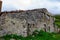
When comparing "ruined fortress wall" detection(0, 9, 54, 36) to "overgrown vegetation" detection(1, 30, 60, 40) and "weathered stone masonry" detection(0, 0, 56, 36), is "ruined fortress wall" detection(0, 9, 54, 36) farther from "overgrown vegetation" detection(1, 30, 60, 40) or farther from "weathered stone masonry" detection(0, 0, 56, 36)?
"overgrown vegetation" detection(1, 30, 60, 40)

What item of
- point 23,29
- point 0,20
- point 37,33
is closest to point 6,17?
point 0,20

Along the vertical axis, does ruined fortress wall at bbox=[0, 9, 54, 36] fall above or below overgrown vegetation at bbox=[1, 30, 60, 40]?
above

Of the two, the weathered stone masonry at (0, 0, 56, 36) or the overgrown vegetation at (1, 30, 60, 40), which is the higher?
the weathered stone masonry at (0, 0, 56, 36)

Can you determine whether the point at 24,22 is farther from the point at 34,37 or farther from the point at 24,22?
the point at 34,37

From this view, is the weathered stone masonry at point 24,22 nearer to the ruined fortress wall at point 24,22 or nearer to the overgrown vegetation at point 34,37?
the ruined fortress wall at point 24,22

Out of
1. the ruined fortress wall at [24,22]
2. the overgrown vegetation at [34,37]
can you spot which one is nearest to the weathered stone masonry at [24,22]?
the ruined fortress wall at [24,22]

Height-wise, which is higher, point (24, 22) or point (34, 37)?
point (24, 22)

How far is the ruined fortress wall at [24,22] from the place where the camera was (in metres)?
20.0

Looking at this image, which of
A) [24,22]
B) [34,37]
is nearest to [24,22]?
[24,22]

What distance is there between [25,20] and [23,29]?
0.96m

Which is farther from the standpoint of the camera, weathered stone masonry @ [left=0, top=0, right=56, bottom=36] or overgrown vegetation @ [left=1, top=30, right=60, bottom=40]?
weathered stone masonry @ [left=0, top=0, right=56, bottom=36]

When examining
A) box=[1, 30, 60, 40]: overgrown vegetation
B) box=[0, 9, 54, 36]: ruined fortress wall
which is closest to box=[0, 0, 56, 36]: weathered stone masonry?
box=[0, 9, 54, 36]: ruined fortress wall

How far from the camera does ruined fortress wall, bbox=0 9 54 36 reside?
20.0 meters

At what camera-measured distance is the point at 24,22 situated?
2138 cm
